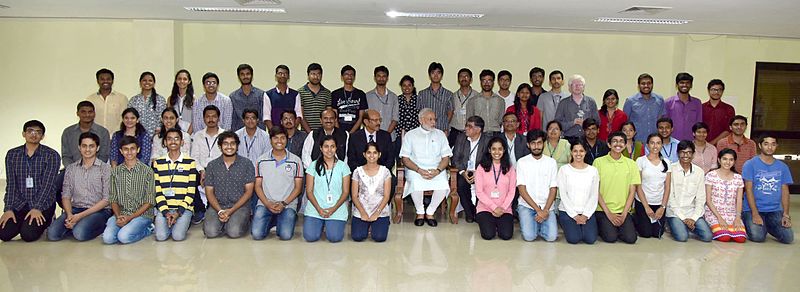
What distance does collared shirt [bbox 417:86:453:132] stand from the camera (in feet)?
24.7

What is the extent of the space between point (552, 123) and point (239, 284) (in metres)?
3.66

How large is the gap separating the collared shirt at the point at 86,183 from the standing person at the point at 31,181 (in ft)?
0.59

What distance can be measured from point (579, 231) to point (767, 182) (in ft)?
6.86

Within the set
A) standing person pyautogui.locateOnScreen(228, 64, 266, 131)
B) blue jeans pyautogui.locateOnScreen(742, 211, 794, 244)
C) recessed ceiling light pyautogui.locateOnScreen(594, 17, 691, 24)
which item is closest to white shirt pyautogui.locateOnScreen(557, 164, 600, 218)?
blue jeans pyautogui.locateOnScreen(742, 211, 794, 244)

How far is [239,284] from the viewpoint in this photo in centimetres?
437

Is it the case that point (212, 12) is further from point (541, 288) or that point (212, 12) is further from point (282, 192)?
point (541, 288)

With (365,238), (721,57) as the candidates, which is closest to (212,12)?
(365,238)

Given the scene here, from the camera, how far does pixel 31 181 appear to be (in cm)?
564

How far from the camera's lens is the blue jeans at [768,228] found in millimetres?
6047

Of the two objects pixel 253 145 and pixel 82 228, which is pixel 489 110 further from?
pixel 82 228

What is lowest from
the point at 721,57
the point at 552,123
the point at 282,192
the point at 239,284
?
the point at 239,284

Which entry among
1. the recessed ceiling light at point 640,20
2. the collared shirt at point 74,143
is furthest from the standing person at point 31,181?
the recessed ceiling light at point 640,20

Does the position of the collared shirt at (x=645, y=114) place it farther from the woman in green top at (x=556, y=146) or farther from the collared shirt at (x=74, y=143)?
the collared shirt at (x=74, y=143)

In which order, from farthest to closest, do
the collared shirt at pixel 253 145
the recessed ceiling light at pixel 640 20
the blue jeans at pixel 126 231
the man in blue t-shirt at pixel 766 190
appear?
the recessed ceiling light at pixel 640 20, the collared shirt at pixel 253 145, the man in blue t-shirt at pixel 766 190, the blue jeans at pixel 126 231
